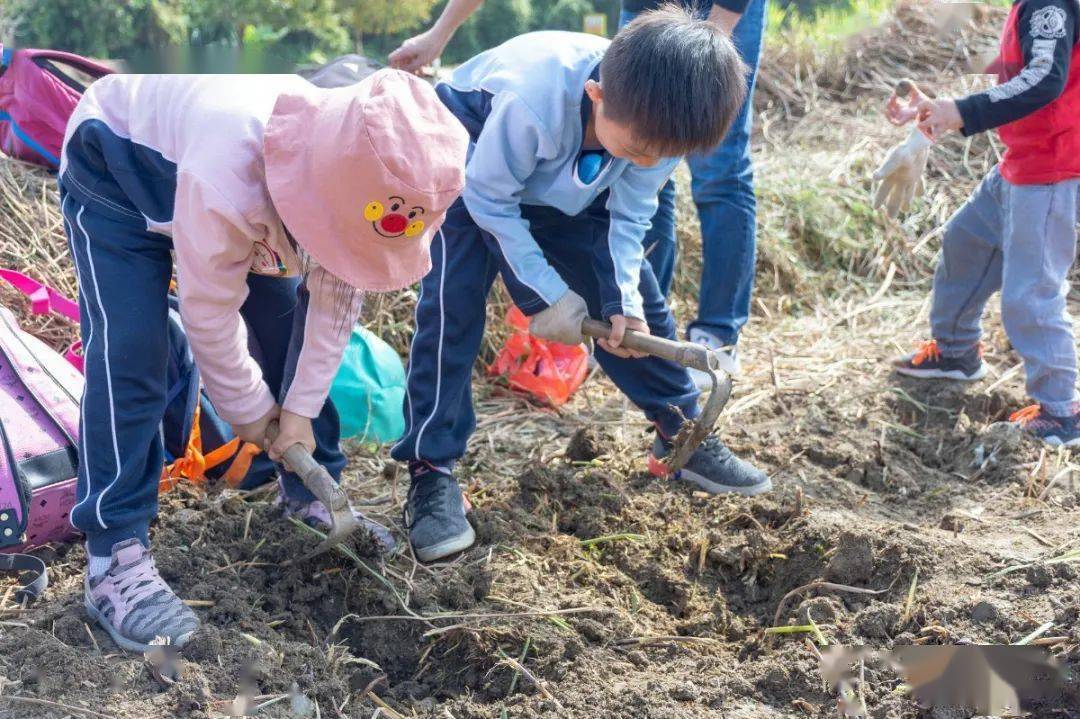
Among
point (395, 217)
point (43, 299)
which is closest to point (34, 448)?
point (43, 299)

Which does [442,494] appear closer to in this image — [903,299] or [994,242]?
[994,242]

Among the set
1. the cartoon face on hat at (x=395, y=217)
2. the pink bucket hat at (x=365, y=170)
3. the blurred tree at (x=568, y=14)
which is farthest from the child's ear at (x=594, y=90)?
the blurred tree at (x=568, y=14)

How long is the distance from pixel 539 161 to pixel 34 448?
4.62ft

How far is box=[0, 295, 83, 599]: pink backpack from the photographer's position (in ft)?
8.15

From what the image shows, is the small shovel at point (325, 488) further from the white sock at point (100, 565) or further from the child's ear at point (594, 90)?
the child's ear at point (594, 90)

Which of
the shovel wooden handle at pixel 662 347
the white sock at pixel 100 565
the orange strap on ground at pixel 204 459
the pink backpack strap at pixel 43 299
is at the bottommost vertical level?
the orange strap on ground at pixel 204 459

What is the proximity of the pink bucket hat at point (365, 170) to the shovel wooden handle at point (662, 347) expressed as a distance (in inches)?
30.3

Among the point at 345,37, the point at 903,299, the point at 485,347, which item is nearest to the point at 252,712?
the point at 485,347

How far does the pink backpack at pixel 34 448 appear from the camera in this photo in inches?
97.8

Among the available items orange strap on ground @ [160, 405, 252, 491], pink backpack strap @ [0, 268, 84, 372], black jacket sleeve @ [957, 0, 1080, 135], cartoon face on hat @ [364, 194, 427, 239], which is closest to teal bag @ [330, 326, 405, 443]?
orange strap on ground @ [160, 405, 252, 491]

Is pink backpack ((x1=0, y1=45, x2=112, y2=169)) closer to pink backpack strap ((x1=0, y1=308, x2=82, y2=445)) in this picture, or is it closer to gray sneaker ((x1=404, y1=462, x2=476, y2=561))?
pink backpack strap ((x1=0, y1=308, x2=82, y2=445))

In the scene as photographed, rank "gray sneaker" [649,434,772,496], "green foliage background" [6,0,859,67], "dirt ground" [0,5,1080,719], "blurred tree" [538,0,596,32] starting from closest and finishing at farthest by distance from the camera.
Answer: "dirt ground" [0,5,1080,719]
"gray sneaker" [649,434,772,496]
"green foliage background" [6,0,859,67]
"blurred tree" [538,0,596,32]

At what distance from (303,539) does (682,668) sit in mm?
954

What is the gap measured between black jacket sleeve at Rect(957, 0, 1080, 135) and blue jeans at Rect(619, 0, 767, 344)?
28.1 inches
